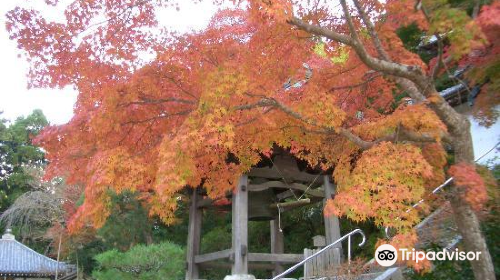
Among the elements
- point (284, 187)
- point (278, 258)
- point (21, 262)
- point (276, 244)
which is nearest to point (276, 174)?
point (284, 187)

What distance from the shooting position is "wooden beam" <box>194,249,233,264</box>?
9.34 meters

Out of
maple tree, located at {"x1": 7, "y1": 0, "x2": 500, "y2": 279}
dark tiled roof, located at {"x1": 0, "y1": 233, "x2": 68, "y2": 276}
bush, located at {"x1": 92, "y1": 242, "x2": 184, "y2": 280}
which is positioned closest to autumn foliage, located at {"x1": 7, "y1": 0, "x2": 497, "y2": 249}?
maple tree, located at {"x1": 7, "y1": 0, "x2": 500, "y2": 279}

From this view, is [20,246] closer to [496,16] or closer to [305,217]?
[305,217]

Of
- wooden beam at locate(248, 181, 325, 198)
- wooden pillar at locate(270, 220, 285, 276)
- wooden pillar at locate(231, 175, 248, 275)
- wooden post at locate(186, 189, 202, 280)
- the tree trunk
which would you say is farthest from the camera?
wooden pillar at locate(270, 220, 285, 276)

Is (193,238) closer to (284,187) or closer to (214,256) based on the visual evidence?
(214,256)

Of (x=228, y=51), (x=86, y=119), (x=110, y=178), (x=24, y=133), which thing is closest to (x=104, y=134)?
(x=86, y=119)

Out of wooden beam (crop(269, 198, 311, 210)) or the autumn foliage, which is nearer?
the autumn foliage

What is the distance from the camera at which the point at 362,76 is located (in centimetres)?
745

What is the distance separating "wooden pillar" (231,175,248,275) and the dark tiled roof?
17715 mm

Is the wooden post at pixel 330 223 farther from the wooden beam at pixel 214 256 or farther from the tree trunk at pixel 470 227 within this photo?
the tree trunk at pixel 470 227

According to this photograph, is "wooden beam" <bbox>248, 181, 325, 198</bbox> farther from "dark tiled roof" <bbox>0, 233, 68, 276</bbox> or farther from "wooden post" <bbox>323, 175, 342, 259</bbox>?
"dark tiled roof" <bbox>0, 233, 68, 276</bbox>

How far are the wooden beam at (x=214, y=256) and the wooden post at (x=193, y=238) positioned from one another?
0.51 ft

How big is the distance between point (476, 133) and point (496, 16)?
6.58m

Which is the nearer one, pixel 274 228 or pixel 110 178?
pixel 110 178
